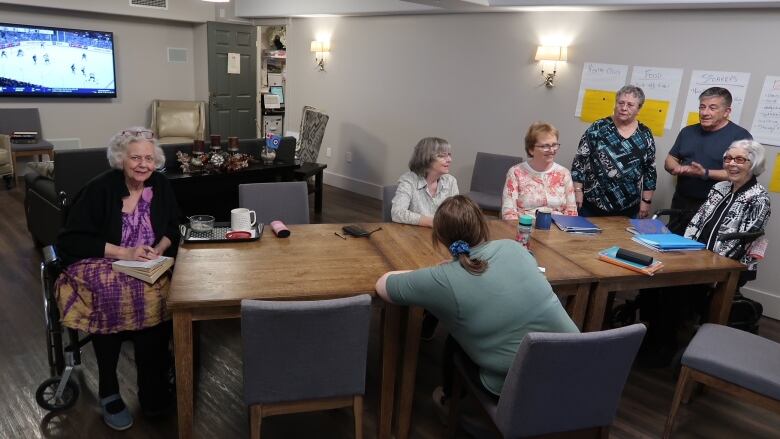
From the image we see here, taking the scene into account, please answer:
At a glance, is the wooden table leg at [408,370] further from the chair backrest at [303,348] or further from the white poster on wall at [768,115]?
the white poster on wall at [768,115]

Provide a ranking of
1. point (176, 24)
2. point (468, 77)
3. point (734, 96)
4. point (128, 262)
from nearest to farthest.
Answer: point (128, 262) < point (734, 96) < point (468, 77) < point (176, 24)

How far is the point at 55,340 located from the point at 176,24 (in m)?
6.14

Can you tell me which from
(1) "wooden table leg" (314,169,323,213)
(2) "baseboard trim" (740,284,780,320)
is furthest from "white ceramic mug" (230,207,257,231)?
(2) "baseboard trim" (740,284,780,320)

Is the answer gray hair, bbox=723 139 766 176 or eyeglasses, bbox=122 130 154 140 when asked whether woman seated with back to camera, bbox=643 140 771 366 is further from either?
eyeglasses, bbox=122 130 154 140

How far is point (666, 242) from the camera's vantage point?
8.98 feet

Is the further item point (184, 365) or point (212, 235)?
point (212, 235)

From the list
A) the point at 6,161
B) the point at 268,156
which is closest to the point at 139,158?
the point at 268,156

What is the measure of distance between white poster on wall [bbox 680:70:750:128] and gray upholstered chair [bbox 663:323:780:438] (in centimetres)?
210

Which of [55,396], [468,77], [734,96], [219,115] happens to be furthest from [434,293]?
[219,115]

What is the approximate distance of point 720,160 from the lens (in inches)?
133

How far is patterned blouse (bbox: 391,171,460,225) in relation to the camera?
284cm

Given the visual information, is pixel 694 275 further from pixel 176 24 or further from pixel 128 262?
pixel 176 24

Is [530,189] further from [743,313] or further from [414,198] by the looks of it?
[743,313]

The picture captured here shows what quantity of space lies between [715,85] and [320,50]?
173 inches
